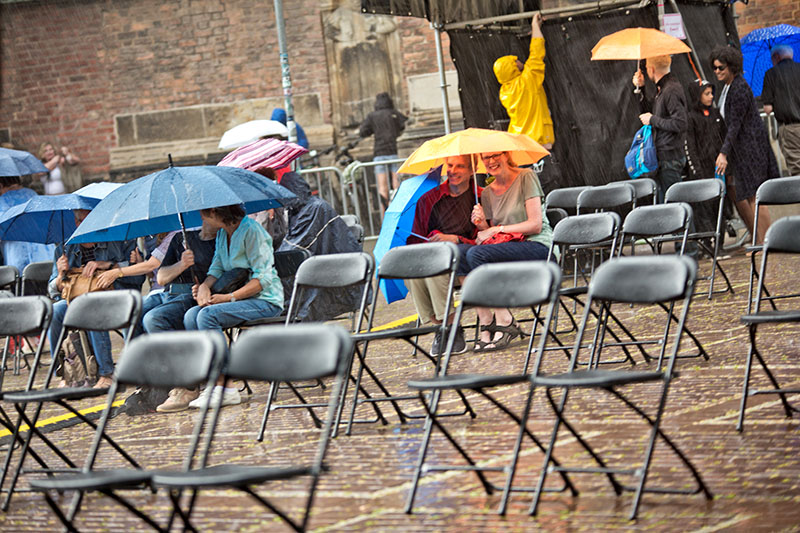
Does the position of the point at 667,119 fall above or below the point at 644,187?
above

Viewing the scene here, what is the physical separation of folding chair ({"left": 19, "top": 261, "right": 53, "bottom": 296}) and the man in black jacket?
5.50 meters

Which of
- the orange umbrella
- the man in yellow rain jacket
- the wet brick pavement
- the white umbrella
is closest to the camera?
the wet brick pavement

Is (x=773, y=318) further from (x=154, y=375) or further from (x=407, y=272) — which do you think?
(x=154, y=375)

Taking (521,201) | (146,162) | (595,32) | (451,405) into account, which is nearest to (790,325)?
(521,201)

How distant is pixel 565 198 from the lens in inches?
414

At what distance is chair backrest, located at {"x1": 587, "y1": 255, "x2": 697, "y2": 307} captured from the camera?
4.98 meters

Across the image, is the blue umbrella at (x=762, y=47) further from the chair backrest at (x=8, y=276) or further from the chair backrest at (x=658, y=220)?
the chair backrest at (x=8, y=276)

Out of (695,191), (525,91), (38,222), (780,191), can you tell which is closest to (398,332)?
(780,191)

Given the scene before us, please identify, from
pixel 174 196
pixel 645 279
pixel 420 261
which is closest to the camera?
pixel 645 279

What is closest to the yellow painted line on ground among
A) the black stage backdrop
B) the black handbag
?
the black handbag

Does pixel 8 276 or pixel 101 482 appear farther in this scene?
pixel 8 276

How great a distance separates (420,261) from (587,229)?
70.5 inches

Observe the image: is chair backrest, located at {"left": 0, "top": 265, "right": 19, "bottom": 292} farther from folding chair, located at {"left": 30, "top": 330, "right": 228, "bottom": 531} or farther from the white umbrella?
folding chair, located at {"left": 30, "top": 330, "right": 228, "bottom": 531}

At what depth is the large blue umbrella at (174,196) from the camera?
7.10m
